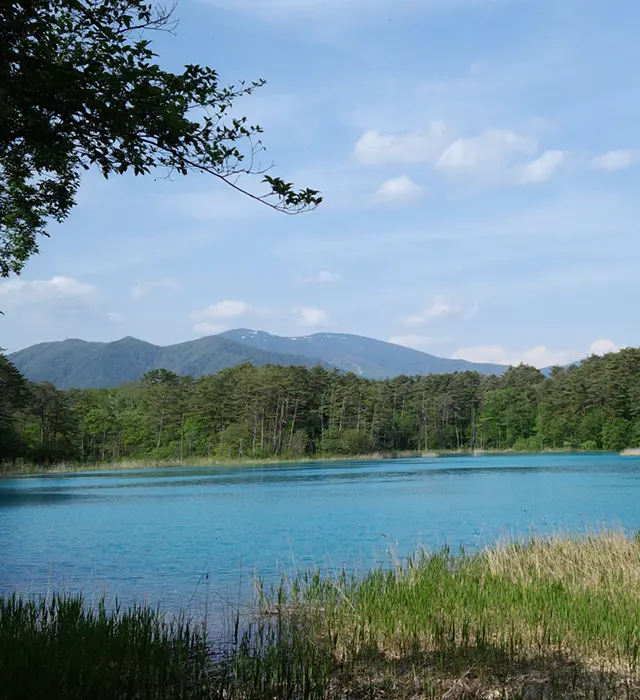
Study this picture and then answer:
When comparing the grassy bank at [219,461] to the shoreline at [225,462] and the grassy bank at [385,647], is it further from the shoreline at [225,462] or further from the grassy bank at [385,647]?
the grassy bank at [385,647]

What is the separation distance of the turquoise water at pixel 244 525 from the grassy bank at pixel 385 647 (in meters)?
2.18

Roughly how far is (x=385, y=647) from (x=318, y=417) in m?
85.6

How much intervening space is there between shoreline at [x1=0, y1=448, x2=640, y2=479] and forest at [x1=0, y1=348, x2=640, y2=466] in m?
A: 1.19

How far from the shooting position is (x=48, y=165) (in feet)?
21.9

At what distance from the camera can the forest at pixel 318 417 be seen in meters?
80.6

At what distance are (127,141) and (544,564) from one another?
7.56 metres

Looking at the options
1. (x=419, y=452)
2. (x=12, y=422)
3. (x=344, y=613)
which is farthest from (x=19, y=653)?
(x=419, y=452)

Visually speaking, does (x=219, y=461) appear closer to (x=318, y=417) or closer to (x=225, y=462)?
(x=225, y=462)

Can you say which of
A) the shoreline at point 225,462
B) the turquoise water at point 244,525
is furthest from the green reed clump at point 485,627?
the shoreline at point 225,462

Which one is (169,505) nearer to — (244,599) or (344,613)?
(244,599)

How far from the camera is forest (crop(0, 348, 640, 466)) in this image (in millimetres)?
80625

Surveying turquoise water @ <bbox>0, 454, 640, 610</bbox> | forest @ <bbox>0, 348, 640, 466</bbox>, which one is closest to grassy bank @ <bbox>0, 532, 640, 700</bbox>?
turquoise water @ <bbox>0, 454, 640, 610</bbox>

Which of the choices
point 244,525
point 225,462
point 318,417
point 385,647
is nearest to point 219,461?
point 225,462

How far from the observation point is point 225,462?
7394 centimetres
